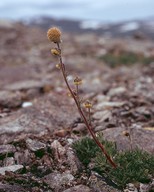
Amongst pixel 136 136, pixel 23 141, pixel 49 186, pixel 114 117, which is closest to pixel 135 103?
pixel 114 117

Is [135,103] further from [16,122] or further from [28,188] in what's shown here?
[28,188]

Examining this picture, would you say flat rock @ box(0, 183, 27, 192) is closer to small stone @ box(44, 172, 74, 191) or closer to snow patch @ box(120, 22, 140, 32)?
small stone @ box(44, 172, 74, 191)

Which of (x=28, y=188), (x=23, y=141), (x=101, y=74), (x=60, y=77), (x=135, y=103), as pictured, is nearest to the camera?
(x=28, y=188)

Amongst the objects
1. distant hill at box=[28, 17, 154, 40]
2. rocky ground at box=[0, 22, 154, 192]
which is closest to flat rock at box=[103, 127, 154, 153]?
rocky ground at box=[0, 22, 154, 192]

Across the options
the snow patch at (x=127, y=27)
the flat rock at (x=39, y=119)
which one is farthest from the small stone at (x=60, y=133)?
the snow patch at (x=127, y=27)

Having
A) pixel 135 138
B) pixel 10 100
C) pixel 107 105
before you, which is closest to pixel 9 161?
pixel 135 138

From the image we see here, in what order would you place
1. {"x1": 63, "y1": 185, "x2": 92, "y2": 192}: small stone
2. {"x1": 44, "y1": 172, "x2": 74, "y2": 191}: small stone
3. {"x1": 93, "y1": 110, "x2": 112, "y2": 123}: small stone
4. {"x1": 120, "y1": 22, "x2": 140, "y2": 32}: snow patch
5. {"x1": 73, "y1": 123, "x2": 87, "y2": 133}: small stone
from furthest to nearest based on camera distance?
{"x1": 120, "y1": 22, "x2": 140, "y2": 32}: snow patch
{"x1": 93, "y1": 110, "x2": 112, "y2": 123}: small stone
{"x1": 73, "y1": 123, "x2": 87, "y2": 133}: small stone
{"x1": 44, "y1": 172, "x2": 74, "y2": 191}: small stone
{"x1": 63, "y1": 185, "x2": 92, "y2": 192}: small stone

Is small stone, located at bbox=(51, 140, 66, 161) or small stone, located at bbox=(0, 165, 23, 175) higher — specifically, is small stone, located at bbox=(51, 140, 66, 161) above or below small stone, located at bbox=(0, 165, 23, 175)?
above

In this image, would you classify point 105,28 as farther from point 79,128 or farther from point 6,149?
point 6,149
